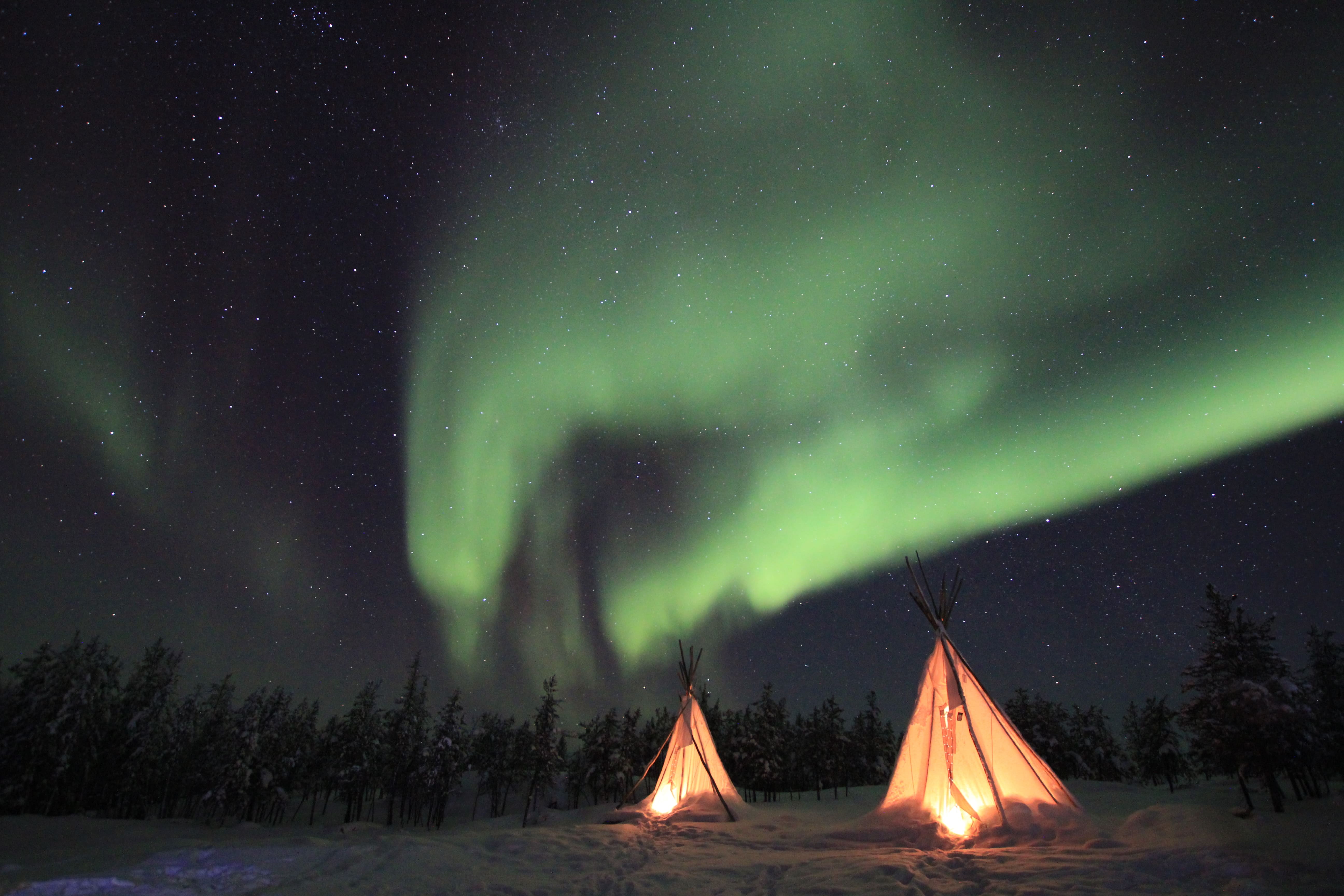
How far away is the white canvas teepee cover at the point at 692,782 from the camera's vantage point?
18.2 meters

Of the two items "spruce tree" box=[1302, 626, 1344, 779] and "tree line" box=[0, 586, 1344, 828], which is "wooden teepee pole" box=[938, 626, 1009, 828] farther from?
"spruce tree" box=[1302, 626, 1344, 779]

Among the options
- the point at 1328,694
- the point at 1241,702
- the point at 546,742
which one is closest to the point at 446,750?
the point at 546,742

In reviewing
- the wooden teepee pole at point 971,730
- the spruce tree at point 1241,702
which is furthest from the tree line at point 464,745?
the wooden teepee pole at point 971,730

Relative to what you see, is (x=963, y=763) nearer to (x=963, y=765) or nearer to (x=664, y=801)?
(x=963, y=765)

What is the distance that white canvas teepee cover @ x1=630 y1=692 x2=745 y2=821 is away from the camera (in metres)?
18.2

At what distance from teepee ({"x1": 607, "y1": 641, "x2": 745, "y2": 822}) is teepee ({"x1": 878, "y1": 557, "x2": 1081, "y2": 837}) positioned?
6347 mm

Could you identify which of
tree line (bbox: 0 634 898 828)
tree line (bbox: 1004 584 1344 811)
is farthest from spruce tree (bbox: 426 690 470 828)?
tree line (bbox: 1004 584 1344 811)

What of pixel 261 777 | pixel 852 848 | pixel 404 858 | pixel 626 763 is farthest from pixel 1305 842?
pixel 261 777

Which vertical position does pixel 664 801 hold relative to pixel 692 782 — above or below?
below

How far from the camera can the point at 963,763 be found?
1287 centimetres

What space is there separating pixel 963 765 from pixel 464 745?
129ft

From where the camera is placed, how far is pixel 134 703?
3462cm

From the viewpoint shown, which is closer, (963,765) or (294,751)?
(963,765)

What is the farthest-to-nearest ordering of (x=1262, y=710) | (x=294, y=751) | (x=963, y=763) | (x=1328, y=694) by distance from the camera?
(x=294, y=751) < (x=1328, y=694) < (x=1262, y=710) < (x=963, y=763)
